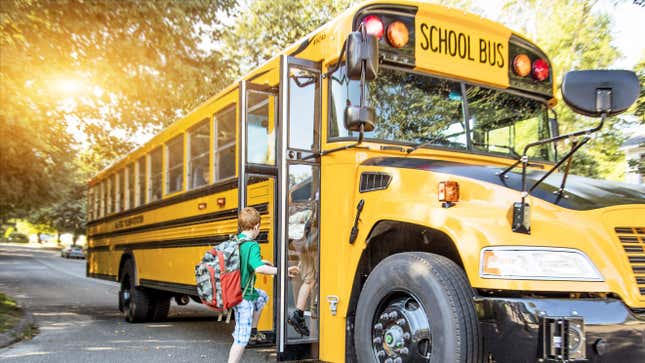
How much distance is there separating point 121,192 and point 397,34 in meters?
7.21

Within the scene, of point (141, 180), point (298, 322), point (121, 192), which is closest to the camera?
point (298, 322)

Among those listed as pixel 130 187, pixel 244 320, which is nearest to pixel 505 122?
pixel 244 320

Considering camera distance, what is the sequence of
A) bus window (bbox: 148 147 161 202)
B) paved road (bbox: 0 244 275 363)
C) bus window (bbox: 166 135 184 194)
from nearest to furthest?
paved road (bbox: 0 244 275 363)
bus window (bbox: 166 135 184 194)
bus window (bbox: 148 147 161 202)

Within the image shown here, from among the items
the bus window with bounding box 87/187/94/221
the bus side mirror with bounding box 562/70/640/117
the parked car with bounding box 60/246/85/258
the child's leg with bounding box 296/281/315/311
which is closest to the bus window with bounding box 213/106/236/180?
the child's leg with bounding box 296/281/315/311

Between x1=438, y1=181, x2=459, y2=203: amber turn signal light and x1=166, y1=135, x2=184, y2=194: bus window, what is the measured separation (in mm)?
4442

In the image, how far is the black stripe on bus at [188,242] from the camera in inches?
202

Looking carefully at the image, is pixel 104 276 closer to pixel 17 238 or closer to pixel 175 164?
pixel 175 164

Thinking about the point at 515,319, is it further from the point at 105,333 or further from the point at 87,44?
the point at 87,44

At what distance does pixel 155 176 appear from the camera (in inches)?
327

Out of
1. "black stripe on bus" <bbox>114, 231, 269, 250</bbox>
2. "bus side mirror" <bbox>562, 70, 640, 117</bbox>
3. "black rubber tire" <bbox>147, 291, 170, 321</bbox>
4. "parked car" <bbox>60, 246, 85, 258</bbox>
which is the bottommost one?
"black rubber tire" <bbox>147, 291, 170, 321</bbox>

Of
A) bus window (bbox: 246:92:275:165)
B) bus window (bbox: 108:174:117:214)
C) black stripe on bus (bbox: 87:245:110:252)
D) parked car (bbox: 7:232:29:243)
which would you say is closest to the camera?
bus window (bbox: 246:92:275:165)

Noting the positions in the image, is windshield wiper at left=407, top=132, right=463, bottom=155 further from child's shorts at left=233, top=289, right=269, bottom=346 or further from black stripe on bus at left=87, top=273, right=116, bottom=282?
black stripe on bus at left=87, top=273, right=116, bottom=282

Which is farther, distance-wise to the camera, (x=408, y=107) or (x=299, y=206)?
(x=299, y=206)

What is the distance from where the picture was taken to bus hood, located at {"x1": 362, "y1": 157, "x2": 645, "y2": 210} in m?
3.10
